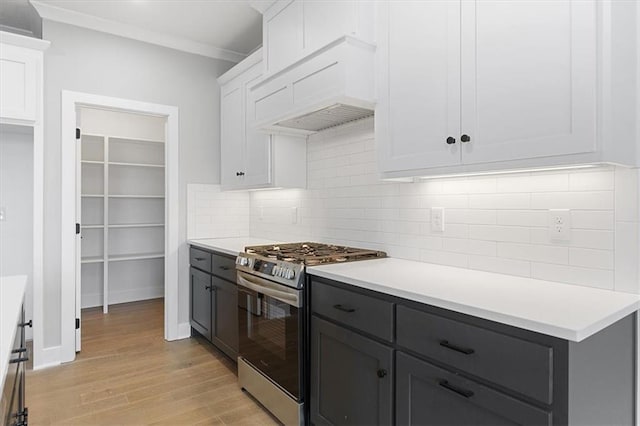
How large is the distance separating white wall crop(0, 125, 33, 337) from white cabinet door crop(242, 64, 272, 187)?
1.91 m

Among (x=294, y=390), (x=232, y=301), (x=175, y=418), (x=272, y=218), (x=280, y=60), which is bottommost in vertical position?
(x=175, y=418)

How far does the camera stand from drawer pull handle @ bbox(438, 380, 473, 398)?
4.14 ft

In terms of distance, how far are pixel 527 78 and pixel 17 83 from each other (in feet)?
10.8

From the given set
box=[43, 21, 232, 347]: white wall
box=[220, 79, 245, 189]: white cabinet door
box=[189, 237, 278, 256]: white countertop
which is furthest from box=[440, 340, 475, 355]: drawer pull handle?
box=[43, 21, 232, 347]: white wall

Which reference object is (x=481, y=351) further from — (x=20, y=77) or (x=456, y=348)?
(x=20, y=77)

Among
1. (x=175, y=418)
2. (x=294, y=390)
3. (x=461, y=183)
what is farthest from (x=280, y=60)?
(x=175, y=418)

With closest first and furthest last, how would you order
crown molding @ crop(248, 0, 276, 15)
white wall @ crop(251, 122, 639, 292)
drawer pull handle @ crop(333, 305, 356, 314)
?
white wall @ crop(251, 122, 639, 292) < drawer pull handle @ crop(333, 305, 356, 314) < crown molding @ crop(248, 0, 276, 15)

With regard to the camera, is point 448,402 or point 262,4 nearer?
point 448,402

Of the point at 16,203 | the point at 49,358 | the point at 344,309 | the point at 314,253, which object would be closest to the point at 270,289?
the point at 314,253

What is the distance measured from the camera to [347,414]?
1785 mm

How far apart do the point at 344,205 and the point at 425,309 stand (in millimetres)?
1384

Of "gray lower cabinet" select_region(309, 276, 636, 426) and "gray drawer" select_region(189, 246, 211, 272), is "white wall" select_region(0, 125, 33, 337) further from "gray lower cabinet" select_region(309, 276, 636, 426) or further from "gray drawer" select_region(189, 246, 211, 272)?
"gray lower cabinet" select_region(309, 276, 636, 426)

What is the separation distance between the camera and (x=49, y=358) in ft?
9.93

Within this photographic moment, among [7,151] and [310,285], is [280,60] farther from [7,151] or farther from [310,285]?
[7,151]
